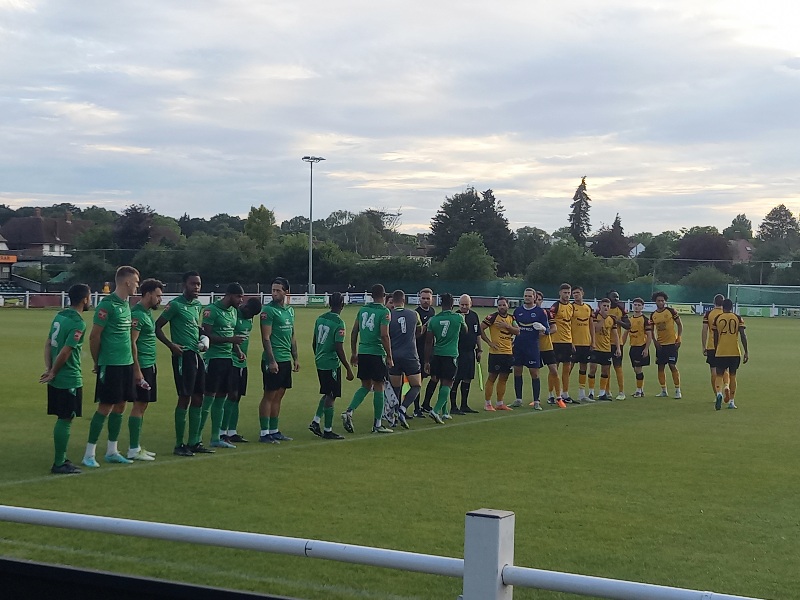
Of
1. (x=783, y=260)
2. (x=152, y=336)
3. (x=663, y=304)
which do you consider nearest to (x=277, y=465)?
(x=152, y=336)

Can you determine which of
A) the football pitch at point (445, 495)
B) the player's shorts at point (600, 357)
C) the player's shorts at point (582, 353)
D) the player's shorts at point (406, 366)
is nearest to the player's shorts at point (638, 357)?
the player's shorts at point (600, 357)

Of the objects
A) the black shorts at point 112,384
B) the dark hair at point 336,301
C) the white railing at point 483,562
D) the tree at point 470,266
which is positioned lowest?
the black shorts at point 112,384

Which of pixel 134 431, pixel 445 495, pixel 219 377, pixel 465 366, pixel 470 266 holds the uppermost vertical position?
pixel 470 266

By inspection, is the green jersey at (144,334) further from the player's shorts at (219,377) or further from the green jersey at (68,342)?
the green jersey at (68,342)

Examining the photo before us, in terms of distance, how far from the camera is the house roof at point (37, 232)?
371 feet

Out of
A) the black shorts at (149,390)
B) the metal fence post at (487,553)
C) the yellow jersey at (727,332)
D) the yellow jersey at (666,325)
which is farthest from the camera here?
the yellow jersey at (666,325)

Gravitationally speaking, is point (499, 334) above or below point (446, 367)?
above

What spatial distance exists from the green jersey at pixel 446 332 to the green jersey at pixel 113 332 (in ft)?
18.8

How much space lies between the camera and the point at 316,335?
40.9 feet

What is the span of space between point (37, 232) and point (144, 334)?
11120cm

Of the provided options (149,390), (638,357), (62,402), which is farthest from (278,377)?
(638,357)

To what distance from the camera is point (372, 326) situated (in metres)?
12.5

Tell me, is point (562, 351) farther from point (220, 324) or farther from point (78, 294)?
point (78, 294)

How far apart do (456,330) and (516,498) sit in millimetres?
5790
